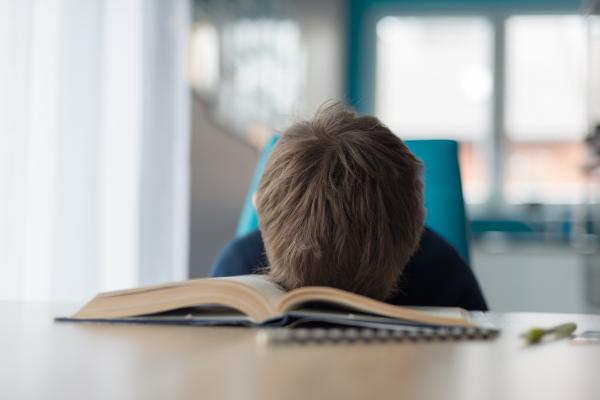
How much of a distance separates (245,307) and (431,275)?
1.95 ft

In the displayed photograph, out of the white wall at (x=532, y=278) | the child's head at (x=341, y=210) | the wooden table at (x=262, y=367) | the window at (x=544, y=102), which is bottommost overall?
the white wall at (x=532, y=278)

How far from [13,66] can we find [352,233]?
3.08 feet

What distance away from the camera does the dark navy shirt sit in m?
1.26

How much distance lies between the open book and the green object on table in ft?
0.17

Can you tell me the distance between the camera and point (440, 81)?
18.1 feet

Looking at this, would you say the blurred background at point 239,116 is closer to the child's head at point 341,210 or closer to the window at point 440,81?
the window at point 440,81

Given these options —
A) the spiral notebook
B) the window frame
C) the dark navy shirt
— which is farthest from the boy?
the window frame

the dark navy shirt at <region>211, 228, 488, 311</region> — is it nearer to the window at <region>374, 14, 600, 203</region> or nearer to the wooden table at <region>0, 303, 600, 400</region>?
the wooden table at <region>0, 303, 600, 400</region>

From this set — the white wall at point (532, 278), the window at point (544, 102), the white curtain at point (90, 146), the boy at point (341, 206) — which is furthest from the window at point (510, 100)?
the boy at point (341, 206)

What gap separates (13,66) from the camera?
5.05 feet

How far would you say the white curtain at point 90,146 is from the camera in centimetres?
156

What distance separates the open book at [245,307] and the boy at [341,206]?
5 centimetres

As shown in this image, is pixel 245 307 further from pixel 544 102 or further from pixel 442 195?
pixel 544 102

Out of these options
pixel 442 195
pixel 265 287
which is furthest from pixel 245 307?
pixel 442 195
